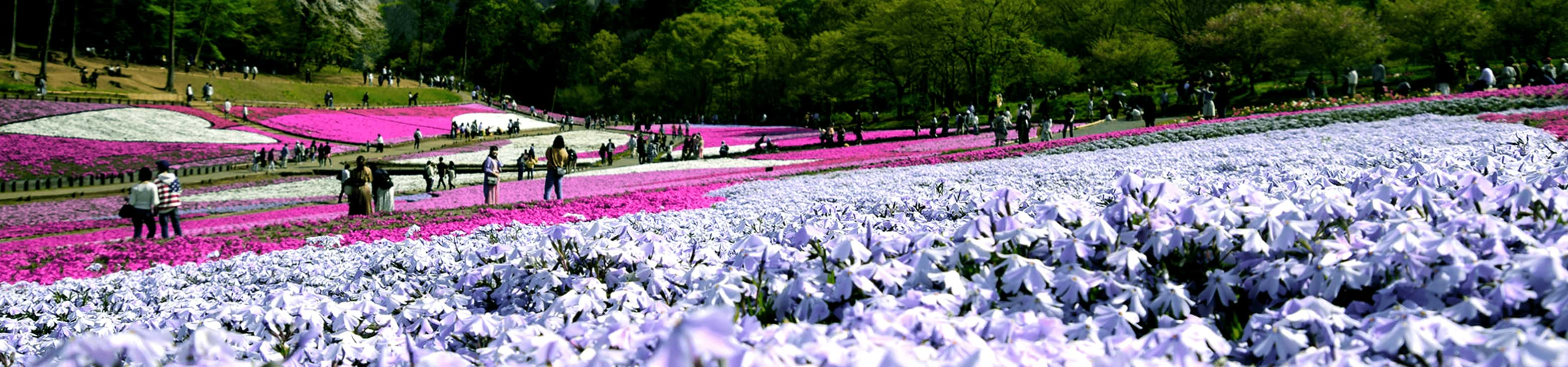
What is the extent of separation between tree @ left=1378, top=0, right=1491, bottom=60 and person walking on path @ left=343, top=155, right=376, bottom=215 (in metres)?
51.2

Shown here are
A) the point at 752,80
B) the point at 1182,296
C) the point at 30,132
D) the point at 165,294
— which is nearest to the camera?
the point at 1182,296

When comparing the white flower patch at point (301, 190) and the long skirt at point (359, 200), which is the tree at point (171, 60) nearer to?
the white flower patch at point (301, 190)

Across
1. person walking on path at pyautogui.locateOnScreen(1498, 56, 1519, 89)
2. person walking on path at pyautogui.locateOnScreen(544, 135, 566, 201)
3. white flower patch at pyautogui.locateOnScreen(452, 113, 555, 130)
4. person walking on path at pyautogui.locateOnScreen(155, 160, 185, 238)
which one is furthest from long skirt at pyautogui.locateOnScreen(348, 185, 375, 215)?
white flower patch at pyautogui.locateOnScreen(452, 113, 555, 130)

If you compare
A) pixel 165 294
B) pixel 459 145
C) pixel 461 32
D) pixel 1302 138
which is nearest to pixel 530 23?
pixel 461 32

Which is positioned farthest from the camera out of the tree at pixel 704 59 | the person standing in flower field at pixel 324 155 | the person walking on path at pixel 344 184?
the tree at pixel 704 59

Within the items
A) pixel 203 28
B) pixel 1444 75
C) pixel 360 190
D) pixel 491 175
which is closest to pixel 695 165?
pixel 491 175

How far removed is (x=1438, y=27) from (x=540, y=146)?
154 feet

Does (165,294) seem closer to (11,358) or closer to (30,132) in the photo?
(11,358)

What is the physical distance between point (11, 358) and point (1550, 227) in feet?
24.1

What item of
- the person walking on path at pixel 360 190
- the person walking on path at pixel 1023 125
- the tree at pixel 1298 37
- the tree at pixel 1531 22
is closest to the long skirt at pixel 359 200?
the person walking on path at pixel 360 190

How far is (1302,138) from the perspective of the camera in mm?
19500

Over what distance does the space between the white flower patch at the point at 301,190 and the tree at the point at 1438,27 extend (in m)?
47.1

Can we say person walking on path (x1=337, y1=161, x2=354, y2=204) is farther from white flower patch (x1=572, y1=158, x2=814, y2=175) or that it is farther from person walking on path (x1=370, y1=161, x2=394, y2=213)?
white flower patch (x1=572, y1=158, x2=814, y2=175)

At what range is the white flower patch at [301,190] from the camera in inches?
1111
